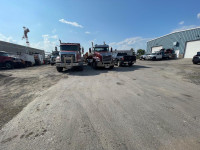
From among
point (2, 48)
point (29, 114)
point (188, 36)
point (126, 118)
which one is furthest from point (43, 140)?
point (188, 36)

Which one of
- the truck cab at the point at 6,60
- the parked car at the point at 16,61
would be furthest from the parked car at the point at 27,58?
the truck cab at the point at 6,60

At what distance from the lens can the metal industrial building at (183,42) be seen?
2017 cm

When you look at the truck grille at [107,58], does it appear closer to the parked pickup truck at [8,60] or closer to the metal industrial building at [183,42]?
the parked pickup truck at [8,60]

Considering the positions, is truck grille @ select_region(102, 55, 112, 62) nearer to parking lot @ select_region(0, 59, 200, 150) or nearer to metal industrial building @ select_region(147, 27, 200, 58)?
parking lot @ select_region(0, 59, 200, 150)

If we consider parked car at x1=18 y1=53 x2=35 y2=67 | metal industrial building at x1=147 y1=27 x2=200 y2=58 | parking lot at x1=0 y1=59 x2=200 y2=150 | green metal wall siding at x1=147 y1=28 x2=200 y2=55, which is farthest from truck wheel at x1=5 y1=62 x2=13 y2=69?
green metal wall siding at x1=147 y1=28 x2=200 y2=55

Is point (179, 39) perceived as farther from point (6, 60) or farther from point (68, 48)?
point (6, 60)

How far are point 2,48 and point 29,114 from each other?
23.6 metres

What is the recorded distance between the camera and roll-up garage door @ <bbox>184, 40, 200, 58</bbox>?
65.4 feet

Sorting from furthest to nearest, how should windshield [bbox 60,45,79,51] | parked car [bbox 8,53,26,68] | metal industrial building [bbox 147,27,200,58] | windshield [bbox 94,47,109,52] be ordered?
metal industrial building [bbox 147,27,200,58]
parked car [bbox 8,53,26,68]
windshield [bbox 94,47,109,52]
windshield [bbox 60,45,79,51]

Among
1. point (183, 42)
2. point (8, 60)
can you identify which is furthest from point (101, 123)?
point (183, 42)

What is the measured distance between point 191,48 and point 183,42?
2.35 meters

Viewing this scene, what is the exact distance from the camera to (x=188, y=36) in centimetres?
2145

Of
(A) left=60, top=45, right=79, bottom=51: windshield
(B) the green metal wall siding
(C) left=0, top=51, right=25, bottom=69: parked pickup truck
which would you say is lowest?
(C) left=0, top=51, right=25, bottom=69: parked pickup truck

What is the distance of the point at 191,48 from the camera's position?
21109mm
